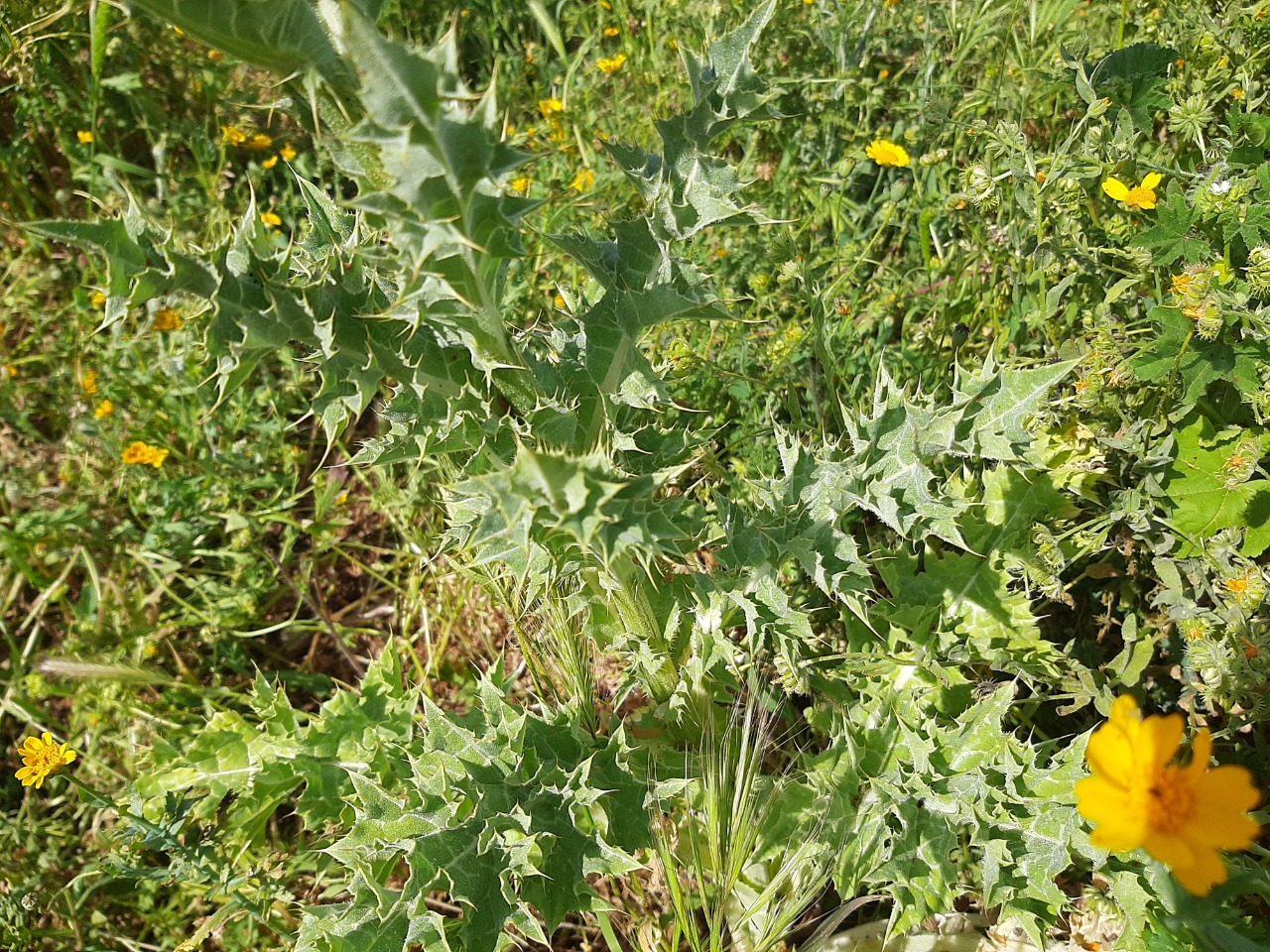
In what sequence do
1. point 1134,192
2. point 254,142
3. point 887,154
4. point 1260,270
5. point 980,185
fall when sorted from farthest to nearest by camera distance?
point 254,142
point 887,154
point 980,185
point 1134,192
point 1260,270

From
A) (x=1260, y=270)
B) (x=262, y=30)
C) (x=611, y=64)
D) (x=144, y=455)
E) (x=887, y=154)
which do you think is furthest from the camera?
(x=611, y=64)

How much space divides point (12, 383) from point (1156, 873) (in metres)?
3.94

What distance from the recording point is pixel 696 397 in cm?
270

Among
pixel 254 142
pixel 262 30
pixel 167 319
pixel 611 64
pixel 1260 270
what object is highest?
pixel 262 30

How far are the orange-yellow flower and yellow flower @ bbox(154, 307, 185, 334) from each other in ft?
9.55

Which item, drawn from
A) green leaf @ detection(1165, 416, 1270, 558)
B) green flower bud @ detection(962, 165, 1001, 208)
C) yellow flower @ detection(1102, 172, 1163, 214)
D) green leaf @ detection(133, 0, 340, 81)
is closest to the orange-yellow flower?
yellow flower @ detection(1102, 172, 1163, 214)

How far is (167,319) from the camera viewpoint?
Answer: 122 inches

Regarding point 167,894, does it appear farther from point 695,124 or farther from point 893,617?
point 695,124

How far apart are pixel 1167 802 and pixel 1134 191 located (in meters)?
1.54

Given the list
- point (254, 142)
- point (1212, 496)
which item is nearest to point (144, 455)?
point (254, 142)

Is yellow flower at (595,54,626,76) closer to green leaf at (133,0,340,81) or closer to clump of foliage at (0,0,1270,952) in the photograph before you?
clump of foliage at (0,0,1270,952)

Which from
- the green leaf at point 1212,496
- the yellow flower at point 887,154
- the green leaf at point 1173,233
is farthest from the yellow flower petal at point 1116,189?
the yellow flower at point 887,154

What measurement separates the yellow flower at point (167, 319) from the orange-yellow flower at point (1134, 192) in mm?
2910

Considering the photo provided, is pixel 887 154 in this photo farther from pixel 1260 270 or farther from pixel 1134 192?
pixel 1260 270
